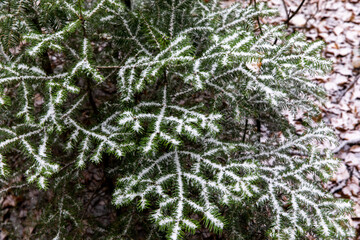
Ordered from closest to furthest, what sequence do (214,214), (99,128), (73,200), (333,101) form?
(214,214) → (99,128) → (73,200) → (333,101)

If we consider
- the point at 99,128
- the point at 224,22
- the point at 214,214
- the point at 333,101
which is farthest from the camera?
the point at 333,101

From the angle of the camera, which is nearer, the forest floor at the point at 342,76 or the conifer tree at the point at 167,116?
the conifer tree at the point at 167,116

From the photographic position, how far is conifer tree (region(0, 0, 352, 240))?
1472 millimetres

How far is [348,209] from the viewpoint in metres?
1.81

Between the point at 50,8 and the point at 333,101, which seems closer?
the point at 50,8

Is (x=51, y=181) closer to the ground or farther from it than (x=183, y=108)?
closer to the ground

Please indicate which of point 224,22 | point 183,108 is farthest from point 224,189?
point 224,22

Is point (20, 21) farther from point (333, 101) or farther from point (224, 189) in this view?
point (333, 101)

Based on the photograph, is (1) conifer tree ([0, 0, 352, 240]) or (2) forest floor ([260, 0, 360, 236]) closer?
(1) conifer tree ([0, 0, 352, 240])

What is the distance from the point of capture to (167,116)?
1.63 meters

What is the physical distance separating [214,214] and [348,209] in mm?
1038

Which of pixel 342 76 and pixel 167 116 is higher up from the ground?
pixel 167 116

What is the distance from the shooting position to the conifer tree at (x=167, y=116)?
1472 mm

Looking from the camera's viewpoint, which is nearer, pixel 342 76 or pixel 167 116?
pixel 167 116
